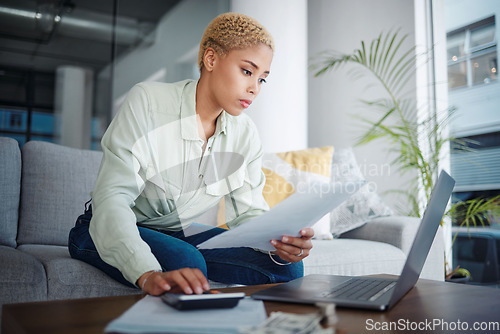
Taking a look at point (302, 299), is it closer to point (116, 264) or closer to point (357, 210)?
point (116, 264)

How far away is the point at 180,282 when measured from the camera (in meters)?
0.70

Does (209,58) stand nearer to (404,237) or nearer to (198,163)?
(198,163)

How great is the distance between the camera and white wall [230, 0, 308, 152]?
3.11 metres

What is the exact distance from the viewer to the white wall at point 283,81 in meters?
3.11

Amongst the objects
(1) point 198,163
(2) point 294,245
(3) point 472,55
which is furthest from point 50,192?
(3) point 472,55

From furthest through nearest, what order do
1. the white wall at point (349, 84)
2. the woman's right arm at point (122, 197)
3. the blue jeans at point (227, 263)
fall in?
the white wall at point (349, 84) < the blue jeans at point (227, 263) < the woman's right arm at point (122, 197)

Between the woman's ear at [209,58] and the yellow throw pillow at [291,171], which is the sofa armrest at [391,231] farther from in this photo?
the woman's ear at [209,58]

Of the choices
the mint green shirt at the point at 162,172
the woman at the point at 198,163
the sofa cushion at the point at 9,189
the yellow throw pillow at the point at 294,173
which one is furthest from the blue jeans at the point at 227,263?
the yellow throw pillow at the point at 294,173

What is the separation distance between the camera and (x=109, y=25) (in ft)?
11.2

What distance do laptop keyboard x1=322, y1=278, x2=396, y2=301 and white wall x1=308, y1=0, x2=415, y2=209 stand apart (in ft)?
7.02

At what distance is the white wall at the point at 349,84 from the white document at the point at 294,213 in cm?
224

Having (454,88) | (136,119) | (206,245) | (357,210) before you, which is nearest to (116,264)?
(206,245)

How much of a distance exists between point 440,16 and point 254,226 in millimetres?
2793

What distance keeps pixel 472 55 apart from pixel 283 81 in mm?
1233
